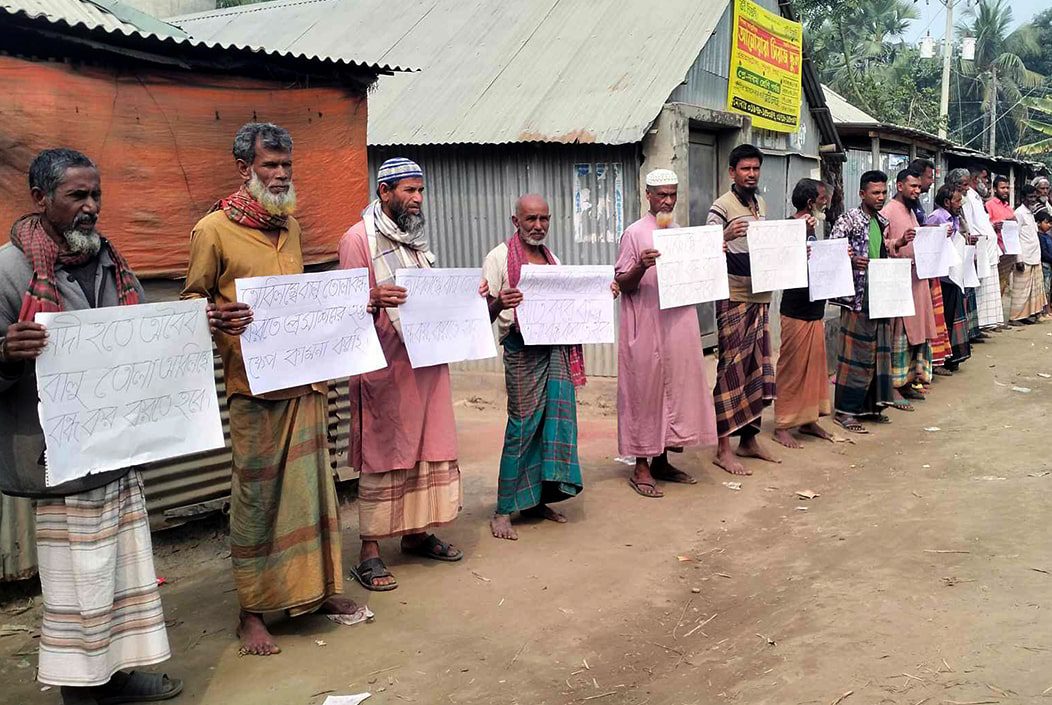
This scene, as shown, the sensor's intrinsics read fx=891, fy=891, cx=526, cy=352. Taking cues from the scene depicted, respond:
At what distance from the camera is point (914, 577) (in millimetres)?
4191

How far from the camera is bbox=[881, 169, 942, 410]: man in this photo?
7.66 m

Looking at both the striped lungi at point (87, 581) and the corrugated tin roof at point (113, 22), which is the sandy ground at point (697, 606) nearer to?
the striped lungi at point (87, 581)

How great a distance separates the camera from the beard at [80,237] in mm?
2947

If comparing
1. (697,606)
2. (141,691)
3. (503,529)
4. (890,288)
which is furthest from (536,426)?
(890,288)

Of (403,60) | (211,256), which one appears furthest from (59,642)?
(403,60)

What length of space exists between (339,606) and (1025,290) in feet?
41.6

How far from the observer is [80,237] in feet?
9.70

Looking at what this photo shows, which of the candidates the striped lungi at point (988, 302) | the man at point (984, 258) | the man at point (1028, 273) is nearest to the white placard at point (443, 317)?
the man at point (984, 258)

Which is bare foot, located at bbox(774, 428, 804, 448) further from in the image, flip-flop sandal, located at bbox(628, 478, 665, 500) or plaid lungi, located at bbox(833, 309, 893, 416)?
flip-flop sandal, located at bbox(628, 478, 665, 500)

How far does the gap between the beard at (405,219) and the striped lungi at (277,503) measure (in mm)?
953

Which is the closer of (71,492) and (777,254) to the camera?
(71,492)

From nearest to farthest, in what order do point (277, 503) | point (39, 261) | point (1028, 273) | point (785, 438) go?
point (39, 261) → point (277, 503) → point (785, 438) → point (1028, 273)

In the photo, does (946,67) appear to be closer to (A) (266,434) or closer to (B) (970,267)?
(B) (970,267)

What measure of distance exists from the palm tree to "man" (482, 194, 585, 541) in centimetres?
4262
